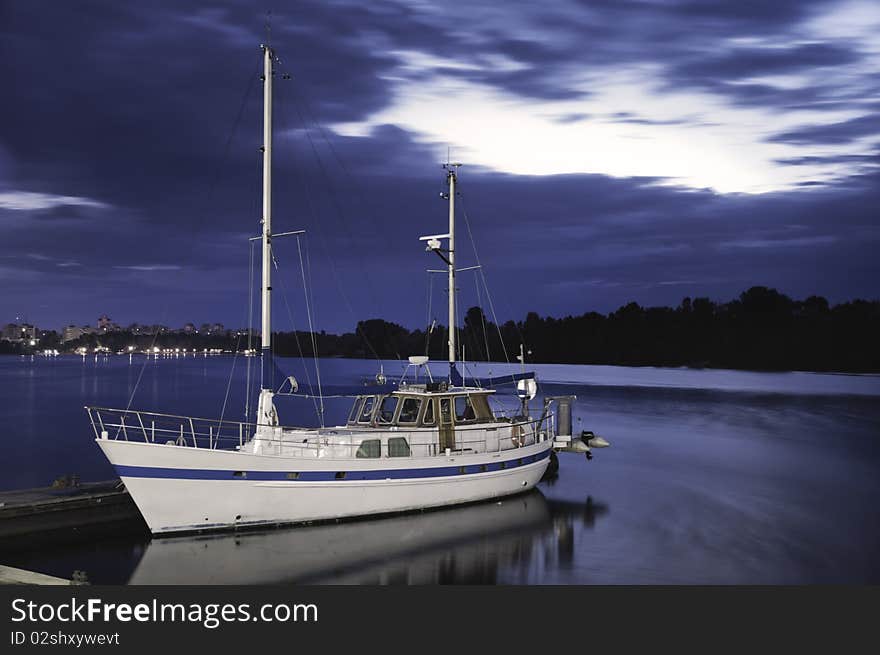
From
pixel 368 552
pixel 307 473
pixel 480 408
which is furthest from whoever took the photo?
pixel 480 408

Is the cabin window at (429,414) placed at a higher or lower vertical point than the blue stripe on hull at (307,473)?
higher

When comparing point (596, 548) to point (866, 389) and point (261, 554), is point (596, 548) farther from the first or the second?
point (866, 389)

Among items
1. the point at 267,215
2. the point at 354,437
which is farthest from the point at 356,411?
the point at 267,215

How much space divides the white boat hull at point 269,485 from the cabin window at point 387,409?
2072 mm

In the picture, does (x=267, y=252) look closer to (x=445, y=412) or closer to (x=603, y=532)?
(x=445, y=412)

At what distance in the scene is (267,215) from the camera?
64.9ft

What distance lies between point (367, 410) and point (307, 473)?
13.1 ft

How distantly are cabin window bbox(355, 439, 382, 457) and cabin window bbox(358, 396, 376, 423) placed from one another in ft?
6.41

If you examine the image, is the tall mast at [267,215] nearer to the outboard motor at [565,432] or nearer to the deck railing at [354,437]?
the deck railing at [354,437]

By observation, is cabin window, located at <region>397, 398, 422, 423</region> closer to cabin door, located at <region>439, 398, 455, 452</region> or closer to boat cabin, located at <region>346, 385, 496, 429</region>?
boat cabin, located at <region>346, 385, 496, 429</region>

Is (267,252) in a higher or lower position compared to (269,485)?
higher

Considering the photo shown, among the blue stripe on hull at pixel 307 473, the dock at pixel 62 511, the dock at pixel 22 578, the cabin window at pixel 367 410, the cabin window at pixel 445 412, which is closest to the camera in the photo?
the dock at pixel 22 578

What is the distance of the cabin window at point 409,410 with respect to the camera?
842 inches

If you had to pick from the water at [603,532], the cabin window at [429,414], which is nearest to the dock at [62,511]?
the water at [603,532]
